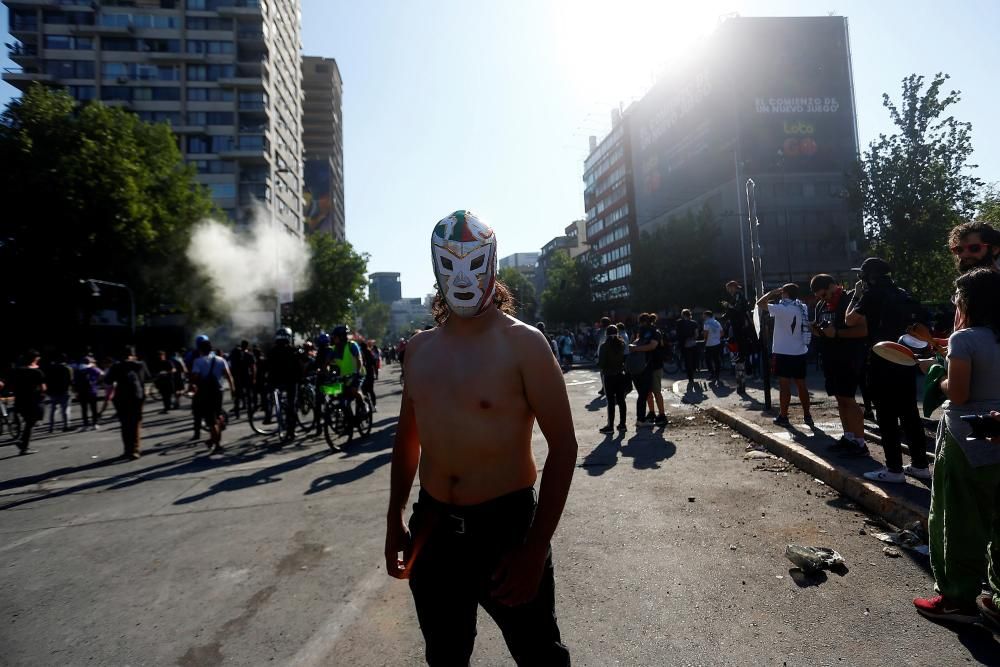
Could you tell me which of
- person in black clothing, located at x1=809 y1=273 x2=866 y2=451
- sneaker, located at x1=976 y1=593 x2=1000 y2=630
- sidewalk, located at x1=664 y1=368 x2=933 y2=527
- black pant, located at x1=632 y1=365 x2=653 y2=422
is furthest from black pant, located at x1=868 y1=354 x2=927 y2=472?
black pant, located at x1=632 y1=365 x2=653 y2=422

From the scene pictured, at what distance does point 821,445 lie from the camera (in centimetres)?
605

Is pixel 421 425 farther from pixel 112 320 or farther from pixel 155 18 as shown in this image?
pixel 155 18

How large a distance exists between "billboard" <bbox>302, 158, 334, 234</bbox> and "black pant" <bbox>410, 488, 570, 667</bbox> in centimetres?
7712

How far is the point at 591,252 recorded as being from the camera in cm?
9019

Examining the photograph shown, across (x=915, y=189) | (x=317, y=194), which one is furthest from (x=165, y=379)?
(x=317, y=194)

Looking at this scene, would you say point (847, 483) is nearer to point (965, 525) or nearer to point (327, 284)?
point (965, 525)

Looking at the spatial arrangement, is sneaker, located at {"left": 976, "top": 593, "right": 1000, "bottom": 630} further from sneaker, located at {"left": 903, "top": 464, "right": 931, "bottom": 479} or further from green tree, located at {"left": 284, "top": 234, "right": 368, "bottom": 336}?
green tree, located at {"left": 284, "top": 234, "right": 368, "bottom": 336}

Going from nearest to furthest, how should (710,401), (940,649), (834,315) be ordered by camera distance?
(940,649)
(834,315)
(710,401)

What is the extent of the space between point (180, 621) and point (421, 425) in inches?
95.6

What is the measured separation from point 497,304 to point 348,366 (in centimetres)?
755

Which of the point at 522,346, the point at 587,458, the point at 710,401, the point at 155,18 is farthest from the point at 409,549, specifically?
the point at 155,18

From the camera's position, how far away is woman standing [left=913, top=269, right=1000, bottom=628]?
8.66ft

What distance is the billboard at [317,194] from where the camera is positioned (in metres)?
74.8

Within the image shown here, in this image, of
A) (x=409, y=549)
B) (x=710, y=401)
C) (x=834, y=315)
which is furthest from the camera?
(x=710, y=401)
